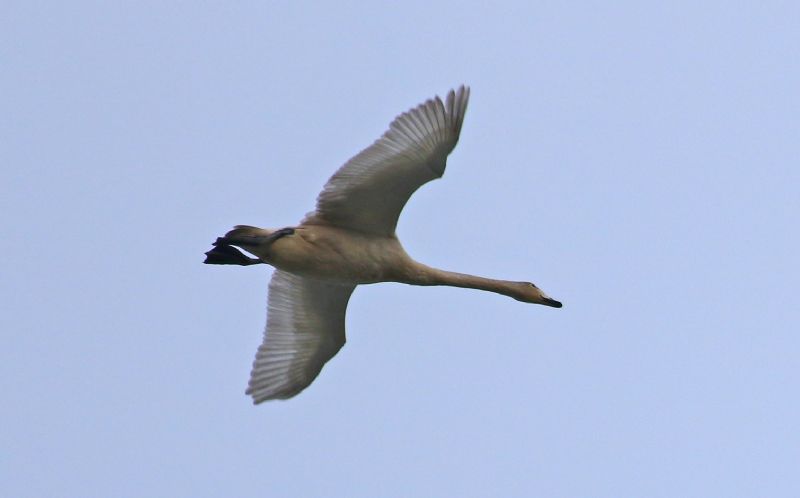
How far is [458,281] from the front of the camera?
17.0m

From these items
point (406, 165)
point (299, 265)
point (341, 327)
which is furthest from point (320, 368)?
point (406, 165)

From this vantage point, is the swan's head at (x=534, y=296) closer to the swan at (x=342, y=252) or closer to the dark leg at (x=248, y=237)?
the swan at (x=342, y=252)

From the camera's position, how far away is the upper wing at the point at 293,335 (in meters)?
18.3

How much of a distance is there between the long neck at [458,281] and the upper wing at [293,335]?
1.82 meters

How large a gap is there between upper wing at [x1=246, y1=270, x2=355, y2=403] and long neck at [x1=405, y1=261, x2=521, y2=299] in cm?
182

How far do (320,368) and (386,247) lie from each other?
2.72m

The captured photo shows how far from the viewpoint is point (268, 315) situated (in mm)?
18453

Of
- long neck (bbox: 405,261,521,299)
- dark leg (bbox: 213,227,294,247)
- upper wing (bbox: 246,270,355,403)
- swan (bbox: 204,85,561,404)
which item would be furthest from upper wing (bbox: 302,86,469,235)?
upper wing (bbox: 246,270,355,403)

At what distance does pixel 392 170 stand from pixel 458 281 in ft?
6.30

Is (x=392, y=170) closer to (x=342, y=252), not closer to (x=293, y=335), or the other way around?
(x=342, y=252)

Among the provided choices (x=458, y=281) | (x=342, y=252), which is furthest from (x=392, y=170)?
(x=458, y=281)

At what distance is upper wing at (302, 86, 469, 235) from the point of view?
15258 mm

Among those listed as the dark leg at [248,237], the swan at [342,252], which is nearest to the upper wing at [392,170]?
the swan at [342,252]

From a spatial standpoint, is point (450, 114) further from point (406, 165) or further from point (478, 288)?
point (478, 288)
